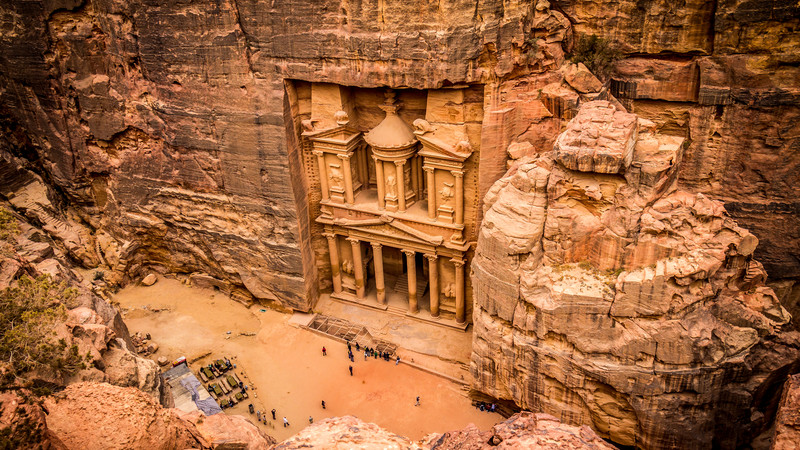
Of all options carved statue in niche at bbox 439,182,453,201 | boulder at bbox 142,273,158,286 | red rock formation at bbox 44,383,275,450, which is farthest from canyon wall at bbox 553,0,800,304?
boulder at bbox 142,273,158,286

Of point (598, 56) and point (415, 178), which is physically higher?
point (598, 56)

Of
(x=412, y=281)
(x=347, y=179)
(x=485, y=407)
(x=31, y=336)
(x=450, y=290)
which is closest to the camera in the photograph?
(x=31, y=336)

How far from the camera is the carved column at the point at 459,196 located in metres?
19.8

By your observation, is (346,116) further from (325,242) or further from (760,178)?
(760,178)

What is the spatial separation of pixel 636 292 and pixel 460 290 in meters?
7.76

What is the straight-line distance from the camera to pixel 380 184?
2150 cm

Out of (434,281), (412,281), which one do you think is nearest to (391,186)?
(412,281)

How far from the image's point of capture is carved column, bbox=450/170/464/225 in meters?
19.8

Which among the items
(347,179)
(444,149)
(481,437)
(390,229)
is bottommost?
(390,229)

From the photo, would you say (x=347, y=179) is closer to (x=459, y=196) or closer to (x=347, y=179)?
(x=347, y=179)

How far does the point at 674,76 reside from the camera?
1783cm

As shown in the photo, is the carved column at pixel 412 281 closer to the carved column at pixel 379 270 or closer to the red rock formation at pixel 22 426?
the carved column at pixel 379 270

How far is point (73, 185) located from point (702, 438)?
80.3 feet

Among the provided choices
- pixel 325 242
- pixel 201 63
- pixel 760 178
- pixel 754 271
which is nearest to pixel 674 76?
pixel 760 178
